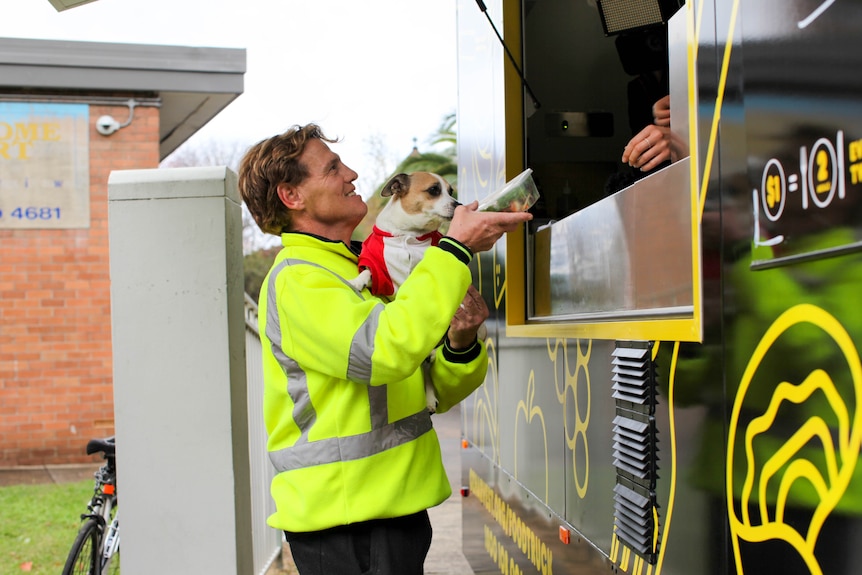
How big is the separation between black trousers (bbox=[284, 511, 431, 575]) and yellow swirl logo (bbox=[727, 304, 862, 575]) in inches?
36.8

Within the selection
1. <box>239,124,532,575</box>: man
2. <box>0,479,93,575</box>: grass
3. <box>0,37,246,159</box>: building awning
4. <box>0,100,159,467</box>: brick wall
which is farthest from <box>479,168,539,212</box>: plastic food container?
<box>0,37,246,159</box>: building awning

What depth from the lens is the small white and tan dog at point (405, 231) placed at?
2787 mm

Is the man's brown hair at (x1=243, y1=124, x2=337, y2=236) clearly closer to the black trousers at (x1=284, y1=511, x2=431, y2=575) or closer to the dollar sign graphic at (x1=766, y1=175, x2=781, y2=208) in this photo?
the black trousers at (x1=284, y1=511, x2=431, y2=575)

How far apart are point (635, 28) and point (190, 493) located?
2.77 m

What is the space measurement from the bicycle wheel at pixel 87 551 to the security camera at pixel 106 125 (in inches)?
272

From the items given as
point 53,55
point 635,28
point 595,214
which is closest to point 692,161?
point 595,214

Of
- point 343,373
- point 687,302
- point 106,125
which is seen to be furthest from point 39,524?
point 687,302

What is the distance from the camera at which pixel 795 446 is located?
1554mm

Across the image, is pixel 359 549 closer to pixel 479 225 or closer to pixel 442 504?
pixel 479 225

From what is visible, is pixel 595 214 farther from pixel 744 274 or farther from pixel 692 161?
pixel 744 274

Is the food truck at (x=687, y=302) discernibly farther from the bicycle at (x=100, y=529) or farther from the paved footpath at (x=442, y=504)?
the bicycle at (x=100, y=529)

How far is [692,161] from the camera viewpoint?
6.91 ft

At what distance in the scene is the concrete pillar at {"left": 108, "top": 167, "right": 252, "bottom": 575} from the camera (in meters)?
3.11

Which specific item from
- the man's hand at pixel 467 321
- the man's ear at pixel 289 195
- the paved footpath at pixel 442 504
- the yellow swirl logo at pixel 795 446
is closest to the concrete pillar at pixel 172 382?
the man's ear at pixel 289 195
